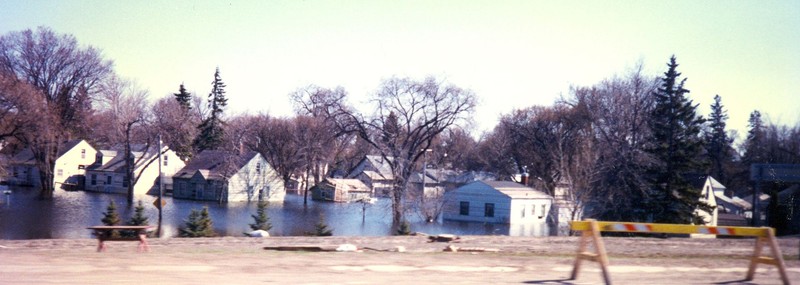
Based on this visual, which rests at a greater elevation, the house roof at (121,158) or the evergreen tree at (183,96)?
the evergreen tree at (183,96)

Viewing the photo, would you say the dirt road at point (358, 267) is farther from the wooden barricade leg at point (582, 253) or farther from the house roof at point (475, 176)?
the house roof at point (475, 176)

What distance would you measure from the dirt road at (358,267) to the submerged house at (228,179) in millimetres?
39952

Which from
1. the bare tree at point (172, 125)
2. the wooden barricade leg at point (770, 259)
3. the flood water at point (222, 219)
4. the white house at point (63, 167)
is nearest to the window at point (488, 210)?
the flood water at point (222, 219)

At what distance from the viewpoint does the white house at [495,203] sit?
44.2m

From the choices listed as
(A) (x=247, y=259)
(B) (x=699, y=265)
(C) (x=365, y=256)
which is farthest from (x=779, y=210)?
(A) (x=247, y=259)

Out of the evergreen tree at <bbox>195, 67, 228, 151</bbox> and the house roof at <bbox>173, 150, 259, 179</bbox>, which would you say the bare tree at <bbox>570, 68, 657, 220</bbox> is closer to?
the house roof at <bbox>173, 150, 259, 179</bbox>

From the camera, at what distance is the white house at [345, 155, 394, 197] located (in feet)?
162

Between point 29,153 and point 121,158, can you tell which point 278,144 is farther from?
point 29,153

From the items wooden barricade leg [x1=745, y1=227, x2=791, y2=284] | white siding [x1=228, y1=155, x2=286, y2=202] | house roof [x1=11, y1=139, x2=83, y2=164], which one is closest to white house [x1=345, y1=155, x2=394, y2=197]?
white siding [x1=228, y1=155, x2=286, y2=202]

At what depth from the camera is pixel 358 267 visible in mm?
12219

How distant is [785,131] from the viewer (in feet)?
129

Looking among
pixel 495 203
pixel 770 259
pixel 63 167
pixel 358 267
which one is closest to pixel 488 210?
pixel 495 203

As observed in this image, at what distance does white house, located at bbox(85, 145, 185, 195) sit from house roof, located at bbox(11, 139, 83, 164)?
118 inches

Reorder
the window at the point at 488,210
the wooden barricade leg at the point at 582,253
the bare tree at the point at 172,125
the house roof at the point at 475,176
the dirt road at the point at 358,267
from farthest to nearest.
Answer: the house roof at the point at 475,176
the bare tree at the point at 172,125
the window at the point at 488,210
the wooden barricade leg at the point at 582,253
the dirt road at the point at 358,267
